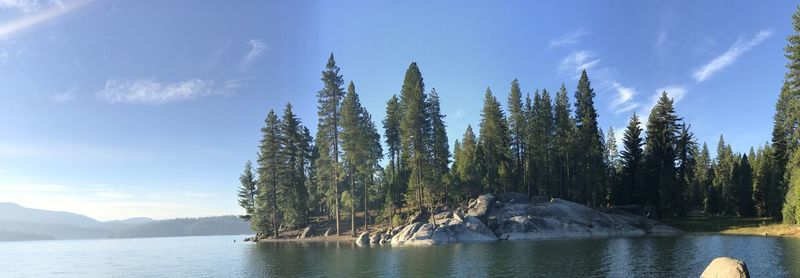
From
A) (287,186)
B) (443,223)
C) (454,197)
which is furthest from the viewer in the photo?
(287,186)

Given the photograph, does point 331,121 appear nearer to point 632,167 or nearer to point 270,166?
point 270,166

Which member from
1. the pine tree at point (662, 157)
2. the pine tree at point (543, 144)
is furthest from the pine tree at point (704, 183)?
the pine tree at point (543, 144)

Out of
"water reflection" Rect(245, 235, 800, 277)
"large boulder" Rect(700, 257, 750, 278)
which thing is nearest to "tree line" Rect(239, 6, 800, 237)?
"water reflection" Rect(245, 235, 800, 277)

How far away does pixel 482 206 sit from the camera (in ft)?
247

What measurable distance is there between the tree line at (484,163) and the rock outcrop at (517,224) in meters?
6.86

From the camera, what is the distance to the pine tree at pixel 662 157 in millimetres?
83938

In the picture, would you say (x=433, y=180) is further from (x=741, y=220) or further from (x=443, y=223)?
(x=741, y=220)

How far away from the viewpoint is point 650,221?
257 feet

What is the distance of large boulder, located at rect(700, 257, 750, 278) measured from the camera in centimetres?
2244

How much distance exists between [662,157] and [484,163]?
32.9m

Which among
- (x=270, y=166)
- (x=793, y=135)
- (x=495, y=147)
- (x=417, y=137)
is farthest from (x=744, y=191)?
(x=270, y=166)

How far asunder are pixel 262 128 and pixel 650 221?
71191mm

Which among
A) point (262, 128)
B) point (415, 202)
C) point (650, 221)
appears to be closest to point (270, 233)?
point (262, 128)

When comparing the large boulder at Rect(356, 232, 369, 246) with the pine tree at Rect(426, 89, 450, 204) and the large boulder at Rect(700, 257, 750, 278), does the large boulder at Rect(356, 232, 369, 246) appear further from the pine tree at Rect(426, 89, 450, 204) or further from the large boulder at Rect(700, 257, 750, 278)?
the large boulder at Rect(700, 257, 750, 278)
